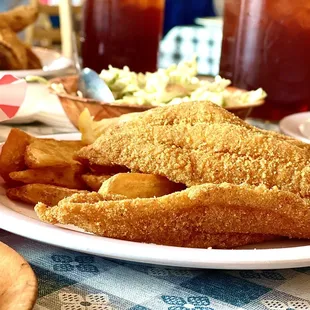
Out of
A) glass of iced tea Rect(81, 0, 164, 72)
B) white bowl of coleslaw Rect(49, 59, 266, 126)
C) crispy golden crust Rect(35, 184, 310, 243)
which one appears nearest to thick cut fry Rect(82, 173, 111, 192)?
crispy golden crust Rect(35, 184, 310, 243)

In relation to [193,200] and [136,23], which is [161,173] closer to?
[193,200]

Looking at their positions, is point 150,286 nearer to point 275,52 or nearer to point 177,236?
point 177,236

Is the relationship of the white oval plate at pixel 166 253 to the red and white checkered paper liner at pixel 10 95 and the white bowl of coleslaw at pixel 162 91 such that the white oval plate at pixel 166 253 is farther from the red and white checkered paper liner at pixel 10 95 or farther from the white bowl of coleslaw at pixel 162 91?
the white bowl of coleslaw at pixel 162 91

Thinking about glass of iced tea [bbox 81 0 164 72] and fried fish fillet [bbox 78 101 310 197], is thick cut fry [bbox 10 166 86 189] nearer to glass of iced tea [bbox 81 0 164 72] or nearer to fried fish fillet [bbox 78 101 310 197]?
fried fish fillet [bbox 78 101 310 197]

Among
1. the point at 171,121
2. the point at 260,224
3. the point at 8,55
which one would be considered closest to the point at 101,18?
the point at 8,55

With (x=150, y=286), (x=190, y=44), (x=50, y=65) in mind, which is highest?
(x=150, y=286)

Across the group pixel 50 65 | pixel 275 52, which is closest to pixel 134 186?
pixel 275 52
